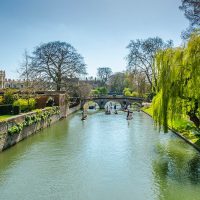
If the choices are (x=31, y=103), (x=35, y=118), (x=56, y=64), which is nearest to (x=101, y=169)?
(x=35, y=118)

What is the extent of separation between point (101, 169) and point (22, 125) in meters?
12.0

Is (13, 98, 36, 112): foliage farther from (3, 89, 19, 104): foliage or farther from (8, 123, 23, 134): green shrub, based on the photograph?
(8, 123, 23, 134): green shrub

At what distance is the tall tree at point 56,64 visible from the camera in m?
62.5

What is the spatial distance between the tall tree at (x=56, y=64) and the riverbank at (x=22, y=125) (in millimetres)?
17878

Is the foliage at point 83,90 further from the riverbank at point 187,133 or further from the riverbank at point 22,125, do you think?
the riverbank at point 187,133

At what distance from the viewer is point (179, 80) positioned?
22.8m

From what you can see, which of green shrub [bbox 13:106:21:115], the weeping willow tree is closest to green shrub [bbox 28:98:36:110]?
green shrub [bbox 13:106:21:115]

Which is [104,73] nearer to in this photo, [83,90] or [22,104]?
[83,90]

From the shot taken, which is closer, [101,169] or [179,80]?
[101,169]

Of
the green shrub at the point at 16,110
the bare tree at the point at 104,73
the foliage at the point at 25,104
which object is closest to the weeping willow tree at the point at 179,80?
the green shrub at the point at 16,110

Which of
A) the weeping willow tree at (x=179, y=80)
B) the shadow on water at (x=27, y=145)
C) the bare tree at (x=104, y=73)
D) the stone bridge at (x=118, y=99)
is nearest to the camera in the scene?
the weeping willow tree at (x=179, y=80)

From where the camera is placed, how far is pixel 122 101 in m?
79.6

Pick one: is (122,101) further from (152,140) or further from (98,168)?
(98,168)

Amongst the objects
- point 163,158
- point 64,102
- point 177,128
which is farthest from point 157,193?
point 64,102
